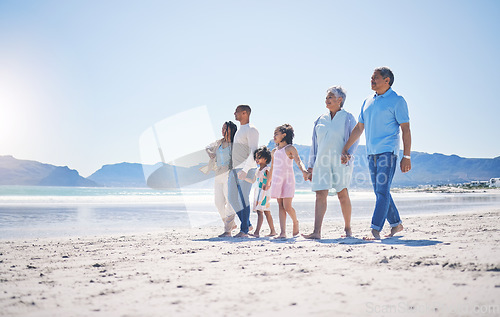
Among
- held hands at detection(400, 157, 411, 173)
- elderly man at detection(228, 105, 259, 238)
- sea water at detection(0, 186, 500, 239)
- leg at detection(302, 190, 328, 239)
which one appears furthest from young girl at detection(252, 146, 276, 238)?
sea water at detection(0, 186, 500, 239)

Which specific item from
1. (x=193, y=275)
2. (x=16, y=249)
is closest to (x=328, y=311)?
(x=193, y=275)

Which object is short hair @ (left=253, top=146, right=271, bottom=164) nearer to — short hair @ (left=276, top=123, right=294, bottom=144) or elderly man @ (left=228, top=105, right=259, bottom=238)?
elderly man @ (left=228, top=105, right=259, bottom=238)

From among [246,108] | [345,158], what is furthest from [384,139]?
[246,108]

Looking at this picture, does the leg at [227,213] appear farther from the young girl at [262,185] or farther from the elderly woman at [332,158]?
the elderly woman at [332,158]

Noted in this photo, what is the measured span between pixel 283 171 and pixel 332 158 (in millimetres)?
892

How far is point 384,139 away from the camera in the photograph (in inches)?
178

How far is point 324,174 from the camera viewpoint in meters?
4.89

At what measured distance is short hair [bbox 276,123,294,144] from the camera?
18.5 feet

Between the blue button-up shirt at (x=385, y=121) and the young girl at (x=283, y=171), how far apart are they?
115 cm

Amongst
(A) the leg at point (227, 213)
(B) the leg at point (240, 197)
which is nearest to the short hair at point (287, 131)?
(B) the leg at point (240, 197)

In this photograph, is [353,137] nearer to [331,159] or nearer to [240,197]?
[331,159]

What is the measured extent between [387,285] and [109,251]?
129 inches

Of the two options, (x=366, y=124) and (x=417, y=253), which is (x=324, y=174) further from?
(x=417, y=253)

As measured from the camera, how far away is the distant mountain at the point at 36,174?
141000mm
